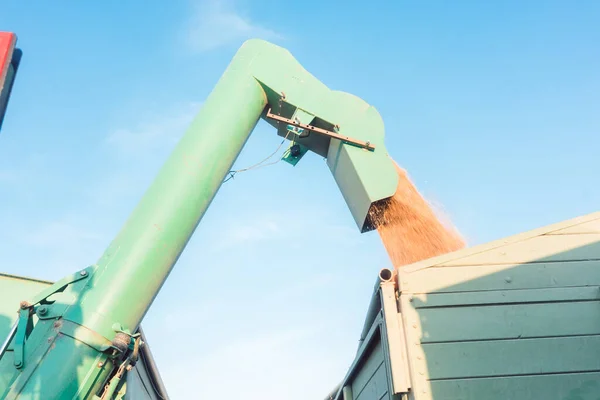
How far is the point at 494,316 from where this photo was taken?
3680 millimetres

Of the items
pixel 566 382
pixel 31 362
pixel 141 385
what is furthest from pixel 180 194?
pixel 141 385

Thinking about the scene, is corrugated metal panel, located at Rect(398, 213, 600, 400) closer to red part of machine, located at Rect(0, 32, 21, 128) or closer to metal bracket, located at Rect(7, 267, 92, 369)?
metal bracket, located at Rect(7, 267, 92, 369)

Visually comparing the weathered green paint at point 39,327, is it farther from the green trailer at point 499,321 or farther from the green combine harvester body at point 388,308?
the green trailer at point 499,321

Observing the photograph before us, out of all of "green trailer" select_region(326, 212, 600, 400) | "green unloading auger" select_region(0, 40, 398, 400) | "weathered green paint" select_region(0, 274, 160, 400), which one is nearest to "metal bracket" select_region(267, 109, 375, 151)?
"green unloading auger" select_region(0, 40, 398, 400)

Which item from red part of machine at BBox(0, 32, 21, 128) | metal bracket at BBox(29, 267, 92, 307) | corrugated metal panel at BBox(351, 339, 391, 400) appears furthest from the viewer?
corrugated metal panel at BBox(351, 339, 391, 400)

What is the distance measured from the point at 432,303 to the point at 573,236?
3.92ft

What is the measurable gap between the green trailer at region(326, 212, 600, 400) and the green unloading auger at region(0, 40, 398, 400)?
0.93 m

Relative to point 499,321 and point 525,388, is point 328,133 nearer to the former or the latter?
point 499,321

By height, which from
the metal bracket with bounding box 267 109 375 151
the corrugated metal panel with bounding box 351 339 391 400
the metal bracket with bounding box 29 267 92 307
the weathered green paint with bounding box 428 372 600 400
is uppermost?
the metal bracket with bounding box 267 109 375 151

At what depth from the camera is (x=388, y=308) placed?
12.1ft

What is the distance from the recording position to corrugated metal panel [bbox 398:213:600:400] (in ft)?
11.4

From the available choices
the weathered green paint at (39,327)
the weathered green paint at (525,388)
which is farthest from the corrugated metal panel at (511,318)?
the weathered green paint at (39,327)

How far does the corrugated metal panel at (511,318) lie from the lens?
3475mm

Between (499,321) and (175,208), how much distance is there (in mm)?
2267
